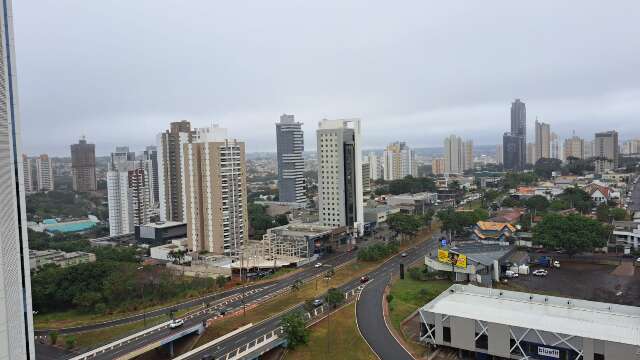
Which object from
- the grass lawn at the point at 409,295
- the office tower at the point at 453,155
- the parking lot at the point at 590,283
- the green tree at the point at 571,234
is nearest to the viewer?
the grass lawn at the point at 409,295

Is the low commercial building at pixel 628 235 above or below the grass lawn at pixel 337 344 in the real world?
above

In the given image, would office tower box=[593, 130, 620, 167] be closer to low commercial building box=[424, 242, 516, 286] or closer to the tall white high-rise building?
the tall white high-rise building

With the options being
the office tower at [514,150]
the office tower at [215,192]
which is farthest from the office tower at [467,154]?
the office tower at [215,192]

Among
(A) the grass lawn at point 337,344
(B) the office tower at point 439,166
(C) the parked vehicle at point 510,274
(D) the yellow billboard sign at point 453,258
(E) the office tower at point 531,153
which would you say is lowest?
(A) the grass lawn at point 337,344

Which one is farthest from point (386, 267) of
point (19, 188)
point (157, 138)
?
point (157, 138)

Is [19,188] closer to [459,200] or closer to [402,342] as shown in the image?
[402,342]

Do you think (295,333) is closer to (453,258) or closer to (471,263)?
(453,258)

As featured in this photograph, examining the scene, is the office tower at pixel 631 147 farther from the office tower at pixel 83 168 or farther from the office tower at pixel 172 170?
the office tower at pixel 83 168
